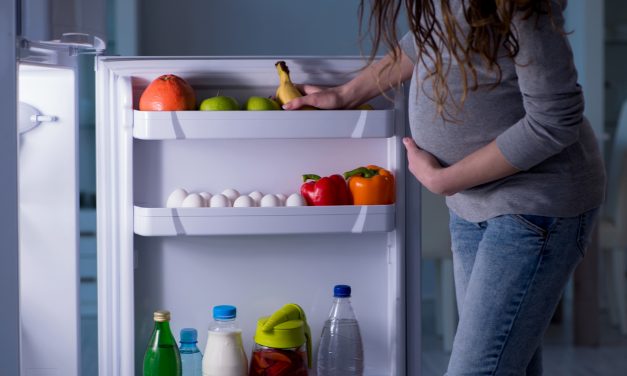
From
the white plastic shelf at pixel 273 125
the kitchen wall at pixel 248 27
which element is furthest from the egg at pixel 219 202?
the kitchen wall at pixel 248 27

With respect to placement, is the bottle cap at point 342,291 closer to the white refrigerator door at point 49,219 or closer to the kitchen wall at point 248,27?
the white refrigerator door at point 49,219

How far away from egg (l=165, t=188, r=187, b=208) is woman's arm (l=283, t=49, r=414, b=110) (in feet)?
0.85

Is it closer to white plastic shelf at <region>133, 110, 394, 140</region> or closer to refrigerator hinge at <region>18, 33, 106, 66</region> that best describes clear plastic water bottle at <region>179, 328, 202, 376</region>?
white plastic shelf at <region>133, 110, 394, 140</region>

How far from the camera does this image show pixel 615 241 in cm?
329

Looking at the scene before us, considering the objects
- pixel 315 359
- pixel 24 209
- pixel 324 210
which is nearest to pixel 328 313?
pixel 315 359

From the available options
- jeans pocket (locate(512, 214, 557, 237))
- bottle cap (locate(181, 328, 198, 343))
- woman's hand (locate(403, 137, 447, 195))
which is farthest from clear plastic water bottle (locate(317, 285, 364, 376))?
jeans pocket (locate(512, 214, 557, 237))

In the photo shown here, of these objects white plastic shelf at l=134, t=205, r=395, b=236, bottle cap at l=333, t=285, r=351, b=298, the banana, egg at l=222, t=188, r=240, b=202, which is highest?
the banana

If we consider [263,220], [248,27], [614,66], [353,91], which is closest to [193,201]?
[263,220]

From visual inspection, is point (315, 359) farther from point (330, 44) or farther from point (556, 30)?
point (330, 44)

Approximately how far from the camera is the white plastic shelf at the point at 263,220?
1.55m

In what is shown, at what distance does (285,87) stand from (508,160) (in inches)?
23.1

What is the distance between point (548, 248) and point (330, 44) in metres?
2.94

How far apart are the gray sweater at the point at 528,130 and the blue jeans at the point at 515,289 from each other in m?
0.03

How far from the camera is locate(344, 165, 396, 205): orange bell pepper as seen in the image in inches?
61.9
